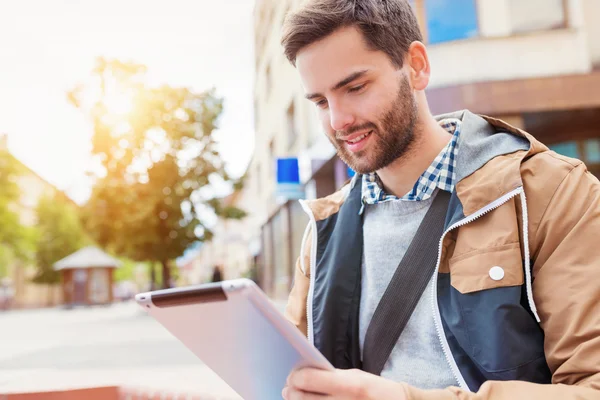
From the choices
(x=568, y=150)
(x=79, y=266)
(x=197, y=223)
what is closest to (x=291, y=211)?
(x=197, y=223)

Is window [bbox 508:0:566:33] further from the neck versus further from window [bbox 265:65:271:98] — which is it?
window [bbox 265:65:271:98]

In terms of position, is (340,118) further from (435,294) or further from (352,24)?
(435,294)

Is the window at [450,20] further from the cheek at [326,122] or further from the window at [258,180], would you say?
the window at [258,180]

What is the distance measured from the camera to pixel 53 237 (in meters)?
47.4

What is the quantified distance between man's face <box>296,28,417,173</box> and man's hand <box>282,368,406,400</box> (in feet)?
3.22

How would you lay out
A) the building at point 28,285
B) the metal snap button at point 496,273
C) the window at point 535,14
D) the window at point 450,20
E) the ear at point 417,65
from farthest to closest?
the building at point 28,285, the window at point 450,20, the window at point 535,14, the ear at point 417,65, the metal snap button at point 496,273

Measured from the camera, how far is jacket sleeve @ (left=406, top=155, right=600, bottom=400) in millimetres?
1510

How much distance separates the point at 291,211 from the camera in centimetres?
2030

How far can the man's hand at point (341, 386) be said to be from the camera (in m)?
1.35

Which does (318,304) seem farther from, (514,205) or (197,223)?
(197,223)

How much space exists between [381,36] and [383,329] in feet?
3.30

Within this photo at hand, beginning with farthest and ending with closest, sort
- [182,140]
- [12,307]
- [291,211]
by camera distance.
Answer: [12,307] < [182,140] < [291,211]

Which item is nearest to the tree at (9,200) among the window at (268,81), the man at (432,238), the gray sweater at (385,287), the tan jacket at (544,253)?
the window at (268,81)

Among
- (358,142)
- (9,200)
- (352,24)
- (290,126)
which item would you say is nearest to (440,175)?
(358,142)
